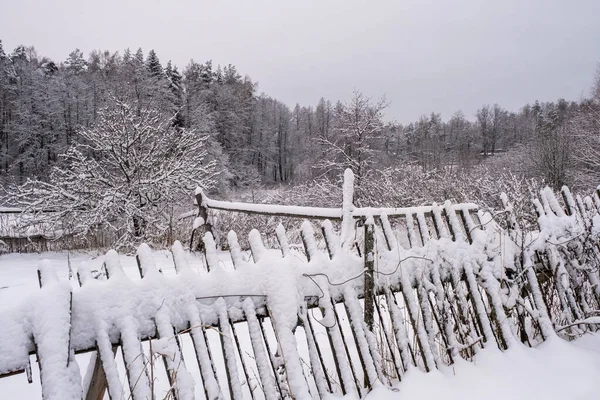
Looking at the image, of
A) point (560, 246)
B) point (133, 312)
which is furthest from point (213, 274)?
point (560, 246)

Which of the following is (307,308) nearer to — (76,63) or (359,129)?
(359,129)

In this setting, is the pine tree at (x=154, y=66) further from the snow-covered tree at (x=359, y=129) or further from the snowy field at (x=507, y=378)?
the snowy field at (x=507, y=378)

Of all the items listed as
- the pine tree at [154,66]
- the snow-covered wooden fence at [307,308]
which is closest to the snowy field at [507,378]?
the snow-covered wooden fence at [307,308]

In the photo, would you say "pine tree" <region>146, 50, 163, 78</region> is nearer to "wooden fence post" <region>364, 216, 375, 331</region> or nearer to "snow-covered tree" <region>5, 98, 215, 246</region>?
"snow-covered tree" <region>5, 98, 215, 246</region>

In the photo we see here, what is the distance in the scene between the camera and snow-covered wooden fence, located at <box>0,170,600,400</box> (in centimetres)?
157

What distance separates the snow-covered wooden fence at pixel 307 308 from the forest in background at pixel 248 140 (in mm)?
6211

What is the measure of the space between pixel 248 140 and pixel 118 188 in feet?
170

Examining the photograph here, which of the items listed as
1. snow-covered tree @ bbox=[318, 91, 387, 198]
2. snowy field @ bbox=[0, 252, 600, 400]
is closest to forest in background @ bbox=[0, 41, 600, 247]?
snow-covered tree @ bbox=[318, 91, 387, 198]

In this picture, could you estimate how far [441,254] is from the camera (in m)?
2.64

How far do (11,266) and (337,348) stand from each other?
21.9ft

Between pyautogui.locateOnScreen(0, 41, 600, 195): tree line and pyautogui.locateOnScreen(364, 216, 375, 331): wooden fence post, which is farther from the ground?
pyautogui.locateOnScreen(0, 41, 600, 195): tree line

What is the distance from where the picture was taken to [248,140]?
58.6 metres

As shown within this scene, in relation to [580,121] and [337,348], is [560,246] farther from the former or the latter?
[580,121]

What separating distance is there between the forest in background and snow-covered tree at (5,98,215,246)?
67 mm
